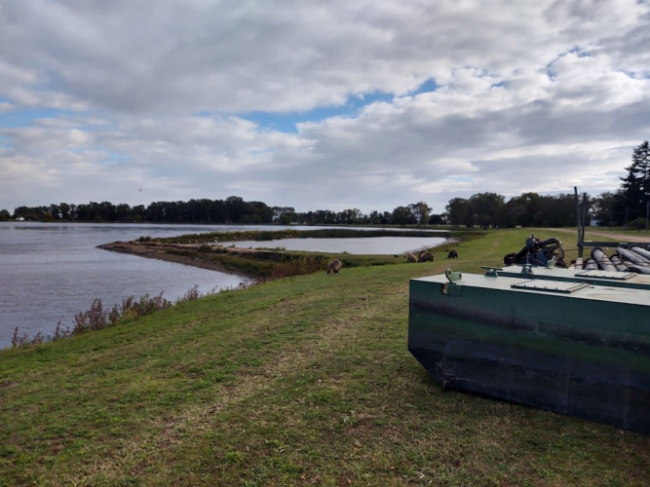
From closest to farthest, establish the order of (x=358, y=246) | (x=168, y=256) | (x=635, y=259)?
1. (x=635, y=259)
2. (x=168, y=256)
3. (x=358, y=246)

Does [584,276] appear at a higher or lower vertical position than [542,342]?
higher

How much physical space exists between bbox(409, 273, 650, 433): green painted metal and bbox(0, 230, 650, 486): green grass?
0.58 feet

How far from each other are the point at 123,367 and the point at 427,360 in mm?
4099

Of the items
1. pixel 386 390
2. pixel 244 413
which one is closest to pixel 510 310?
pixel 386 390

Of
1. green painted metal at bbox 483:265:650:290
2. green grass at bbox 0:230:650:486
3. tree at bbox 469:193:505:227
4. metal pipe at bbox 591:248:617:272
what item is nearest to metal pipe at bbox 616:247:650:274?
metal pipe at bbox 591:248:617:272

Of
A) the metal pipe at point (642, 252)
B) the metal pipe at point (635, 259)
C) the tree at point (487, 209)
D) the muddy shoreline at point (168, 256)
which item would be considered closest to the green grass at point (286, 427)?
the metal pipe at point (635, 259)

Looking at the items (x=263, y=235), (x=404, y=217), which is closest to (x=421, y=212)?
(x=404, y=217)

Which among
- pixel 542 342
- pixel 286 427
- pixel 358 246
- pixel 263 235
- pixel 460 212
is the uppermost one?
pixel 460 212

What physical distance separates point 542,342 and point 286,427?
217cm

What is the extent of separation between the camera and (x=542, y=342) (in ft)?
11.0

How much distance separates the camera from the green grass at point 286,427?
9.43 ft

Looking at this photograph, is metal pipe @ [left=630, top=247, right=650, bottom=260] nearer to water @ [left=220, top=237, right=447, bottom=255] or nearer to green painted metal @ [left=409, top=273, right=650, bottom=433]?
green painted metal @ [left=409, top=273, right=650, bottom=433]

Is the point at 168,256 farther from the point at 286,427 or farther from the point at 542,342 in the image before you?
the point at 542,342

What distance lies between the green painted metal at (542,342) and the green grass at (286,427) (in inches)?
7.0
